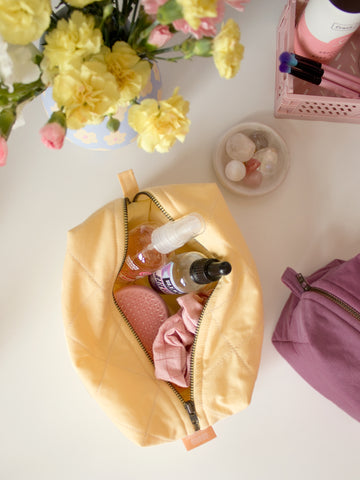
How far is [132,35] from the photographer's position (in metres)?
0.38

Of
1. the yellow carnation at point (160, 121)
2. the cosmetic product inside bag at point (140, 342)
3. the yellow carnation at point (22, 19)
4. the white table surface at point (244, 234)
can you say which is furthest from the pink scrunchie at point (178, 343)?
the yellow carnation at point (22, 19)

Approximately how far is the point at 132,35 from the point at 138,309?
0.39 meters

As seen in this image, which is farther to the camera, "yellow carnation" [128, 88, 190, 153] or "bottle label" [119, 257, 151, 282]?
"bottle label" [119, 257, 151, 282]

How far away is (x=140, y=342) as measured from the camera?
61 centimetres

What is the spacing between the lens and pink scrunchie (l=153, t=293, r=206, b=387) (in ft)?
1.94

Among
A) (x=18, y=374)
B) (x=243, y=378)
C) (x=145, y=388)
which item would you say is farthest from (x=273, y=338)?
(x=18, y=374)

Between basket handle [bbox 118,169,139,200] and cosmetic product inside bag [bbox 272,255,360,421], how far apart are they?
0.27 meters

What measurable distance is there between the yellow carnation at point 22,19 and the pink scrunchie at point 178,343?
39 centimetres

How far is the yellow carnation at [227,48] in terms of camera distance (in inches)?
12.8

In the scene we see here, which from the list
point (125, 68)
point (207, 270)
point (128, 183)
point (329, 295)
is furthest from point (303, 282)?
point (125, 68)

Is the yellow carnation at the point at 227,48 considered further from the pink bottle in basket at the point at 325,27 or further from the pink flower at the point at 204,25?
the pink bottle in basket at the point at 325,27

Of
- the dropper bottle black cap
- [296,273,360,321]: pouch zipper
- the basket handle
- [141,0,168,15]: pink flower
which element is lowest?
[296,273,360,321]: pouch zipper

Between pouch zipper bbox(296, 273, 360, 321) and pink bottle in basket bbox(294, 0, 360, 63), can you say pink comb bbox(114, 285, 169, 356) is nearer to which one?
pouch zipper bbox(296, 273, 360, 321)

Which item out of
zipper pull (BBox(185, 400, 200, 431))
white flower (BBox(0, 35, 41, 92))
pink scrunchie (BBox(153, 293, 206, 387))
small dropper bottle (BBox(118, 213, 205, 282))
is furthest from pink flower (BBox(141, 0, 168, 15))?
zipper pull (BBox(185, 400, 200, 431))
